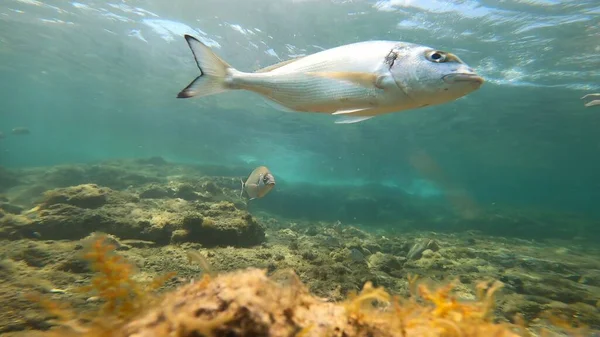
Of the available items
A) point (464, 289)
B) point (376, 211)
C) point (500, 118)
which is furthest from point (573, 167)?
point (464, 289)

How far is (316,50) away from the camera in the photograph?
17766mm

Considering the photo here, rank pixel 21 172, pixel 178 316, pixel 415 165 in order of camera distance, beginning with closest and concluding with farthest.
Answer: pixel 178 316
pixel 21 172
pixel 415 165

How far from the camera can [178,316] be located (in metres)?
0.92

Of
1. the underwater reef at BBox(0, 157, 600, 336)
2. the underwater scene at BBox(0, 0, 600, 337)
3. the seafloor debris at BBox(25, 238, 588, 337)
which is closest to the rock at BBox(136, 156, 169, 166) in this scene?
the underwater scene at BBox(0, 0, 600, 337)

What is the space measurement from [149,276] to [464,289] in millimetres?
5478

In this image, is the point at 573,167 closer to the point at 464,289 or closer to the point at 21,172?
the point at 464,289

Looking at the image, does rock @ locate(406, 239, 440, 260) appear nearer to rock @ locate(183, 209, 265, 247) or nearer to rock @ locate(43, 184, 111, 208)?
rock @ locate(183, 209, 265, 247)

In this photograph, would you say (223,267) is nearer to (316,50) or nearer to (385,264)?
(385,264)

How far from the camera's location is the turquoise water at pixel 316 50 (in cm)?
1397

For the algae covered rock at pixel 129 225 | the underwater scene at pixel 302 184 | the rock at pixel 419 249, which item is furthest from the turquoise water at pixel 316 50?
the algae covered rock at pixel 129 225

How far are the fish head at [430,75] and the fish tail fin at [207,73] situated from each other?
1.25 meters

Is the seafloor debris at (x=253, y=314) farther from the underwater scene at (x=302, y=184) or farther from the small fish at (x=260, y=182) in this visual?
the small fish at (x=260, y=182)

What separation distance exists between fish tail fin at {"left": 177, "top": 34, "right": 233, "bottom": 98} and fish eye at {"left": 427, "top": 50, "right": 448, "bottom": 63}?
58.4 inches

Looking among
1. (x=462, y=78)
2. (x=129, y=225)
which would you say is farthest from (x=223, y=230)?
(x=462, y=78)
